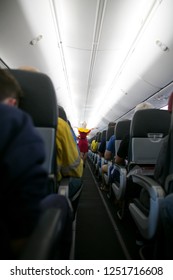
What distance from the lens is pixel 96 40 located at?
4.76 metres

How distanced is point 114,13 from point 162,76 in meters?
2.38

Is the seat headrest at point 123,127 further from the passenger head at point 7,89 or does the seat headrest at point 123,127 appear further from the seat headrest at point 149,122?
the passenger head at point 7,89

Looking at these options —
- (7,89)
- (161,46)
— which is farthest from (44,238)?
(161,46)

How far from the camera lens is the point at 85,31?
435 cm

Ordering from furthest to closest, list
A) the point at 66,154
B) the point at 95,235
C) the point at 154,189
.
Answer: the point at 95,235
the point at 66,154
the point at 154,189

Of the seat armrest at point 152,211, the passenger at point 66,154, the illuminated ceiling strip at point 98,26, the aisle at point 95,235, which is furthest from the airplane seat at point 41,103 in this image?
the illuminated ceiling strip at point 98,26

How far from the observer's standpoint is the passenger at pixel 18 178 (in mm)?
652

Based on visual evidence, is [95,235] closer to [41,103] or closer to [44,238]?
[41,103]

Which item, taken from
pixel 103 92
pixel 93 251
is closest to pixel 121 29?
pixel 93 251

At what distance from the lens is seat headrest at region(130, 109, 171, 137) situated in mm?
2330

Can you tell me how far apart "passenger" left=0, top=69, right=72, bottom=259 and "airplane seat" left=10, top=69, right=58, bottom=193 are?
2.12ft

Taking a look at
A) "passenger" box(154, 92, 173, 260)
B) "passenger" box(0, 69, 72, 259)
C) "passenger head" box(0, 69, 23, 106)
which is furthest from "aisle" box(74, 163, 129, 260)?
"passenger head" box(0, 69, 23, 106)

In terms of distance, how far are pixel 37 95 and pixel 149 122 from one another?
1.42m

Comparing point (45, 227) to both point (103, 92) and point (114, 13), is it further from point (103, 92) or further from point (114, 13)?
point (103, 92)
